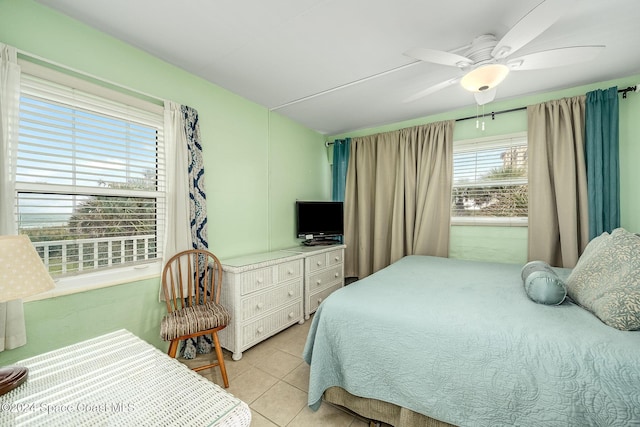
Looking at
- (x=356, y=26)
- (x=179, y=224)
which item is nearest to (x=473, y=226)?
(x=356, y=26)

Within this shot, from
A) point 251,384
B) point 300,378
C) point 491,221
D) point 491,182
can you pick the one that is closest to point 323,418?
point 300,378

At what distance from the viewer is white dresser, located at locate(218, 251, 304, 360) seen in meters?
2.16

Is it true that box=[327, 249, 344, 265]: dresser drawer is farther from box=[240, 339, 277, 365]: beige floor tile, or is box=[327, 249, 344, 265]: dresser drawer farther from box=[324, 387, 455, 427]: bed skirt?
box=[324, 387, 455, 427]: bed skirt

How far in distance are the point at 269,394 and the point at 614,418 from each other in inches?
67.8

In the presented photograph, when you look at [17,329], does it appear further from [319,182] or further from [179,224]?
[319,182]

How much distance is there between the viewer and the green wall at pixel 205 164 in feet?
4.98

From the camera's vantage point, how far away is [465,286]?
183 centimetres

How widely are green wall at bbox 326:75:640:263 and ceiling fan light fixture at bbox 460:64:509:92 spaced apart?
1407 millimetres

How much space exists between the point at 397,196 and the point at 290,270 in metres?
1.72

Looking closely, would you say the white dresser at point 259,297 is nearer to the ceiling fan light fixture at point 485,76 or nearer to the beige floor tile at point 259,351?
the beige floor tile at point 259,351

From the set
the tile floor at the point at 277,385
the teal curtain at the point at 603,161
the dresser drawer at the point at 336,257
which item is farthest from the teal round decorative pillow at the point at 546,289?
the dresser drawer at the point at 336,257

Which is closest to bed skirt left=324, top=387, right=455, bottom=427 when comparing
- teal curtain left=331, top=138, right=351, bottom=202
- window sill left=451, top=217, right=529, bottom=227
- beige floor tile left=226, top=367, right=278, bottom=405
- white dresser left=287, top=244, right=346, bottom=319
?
beige floor tile left=226, top=367, right=278, bottom=405

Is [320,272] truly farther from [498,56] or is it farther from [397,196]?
[498,56]

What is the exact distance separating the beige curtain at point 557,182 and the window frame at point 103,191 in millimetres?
3569
